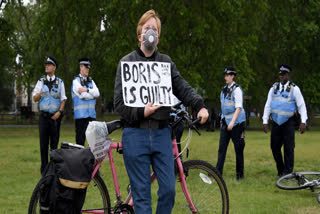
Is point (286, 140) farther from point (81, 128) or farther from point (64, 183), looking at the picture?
point (64, 183)

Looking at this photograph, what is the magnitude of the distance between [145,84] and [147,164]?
2.21 feet

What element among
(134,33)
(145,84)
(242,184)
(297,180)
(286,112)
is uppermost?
(134,33)

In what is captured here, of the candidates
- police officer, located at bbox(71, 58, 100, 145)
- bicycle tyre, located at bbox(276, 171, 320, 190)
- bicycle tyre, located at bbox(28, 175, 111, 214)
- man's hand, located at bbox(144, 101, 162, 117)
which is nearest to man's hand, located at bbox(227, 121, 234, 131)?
bicycle tyre, located at bbox(276, 171, 320, 190)

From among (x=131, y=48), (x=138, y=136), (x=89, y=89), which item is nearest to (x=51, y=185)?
(x=138, y=136)

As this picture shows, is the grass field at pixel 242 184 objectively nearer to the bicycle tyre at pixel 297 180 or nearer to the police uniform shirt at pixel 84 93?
the bicycle tyre at pixel 297 180

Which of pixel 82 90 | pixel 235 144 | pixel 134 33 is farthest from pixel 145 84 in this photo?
pixel 134 33

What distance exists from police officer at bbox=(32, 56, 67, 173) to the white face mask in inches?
211

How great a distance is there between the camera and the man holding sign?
14.0ft

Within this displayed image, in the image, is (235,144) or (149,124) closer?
(149,124)

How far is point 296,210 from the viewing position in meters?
6.93

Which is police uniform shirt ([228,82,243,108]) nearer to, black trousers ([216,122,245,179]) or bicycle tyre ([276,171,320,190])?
black trousers ([216,122,245,179])

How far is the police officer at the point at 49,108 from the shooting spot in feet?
30.9

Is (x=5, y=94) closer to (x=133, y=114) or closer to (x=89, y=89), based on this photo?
(x=89, y=89)

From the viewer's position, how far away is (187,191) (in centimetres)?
501
